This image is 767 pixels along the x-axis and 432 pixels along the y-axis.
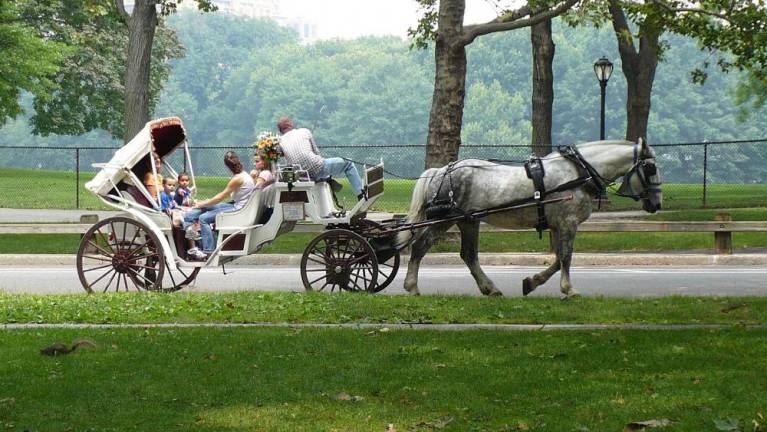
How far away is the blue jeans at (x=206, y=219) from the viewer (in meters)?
15.3

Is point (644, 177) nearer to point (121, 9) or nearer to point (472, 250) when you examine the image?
point (472, 250)

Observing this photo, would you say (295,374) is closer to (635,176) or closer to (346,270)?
(346,270)

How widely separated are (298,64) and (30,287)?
125m

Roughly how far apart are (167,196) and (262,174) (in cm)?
136

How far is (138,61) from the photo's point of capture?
27172 mm

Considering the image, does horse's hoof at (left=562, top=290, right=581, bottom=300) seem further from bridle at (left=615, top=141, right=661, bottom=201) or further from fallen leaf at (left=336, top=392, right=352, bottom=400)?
fallen leaf at (left=336, top=392, right=352, bottom=400)

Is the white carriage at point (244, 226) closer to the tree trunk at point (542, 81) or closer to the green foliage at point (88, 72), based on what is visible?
the tree trunk at point (542, 81)

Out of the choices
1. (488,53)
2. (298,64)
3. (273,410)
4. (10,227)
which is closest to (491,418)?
(273,410)

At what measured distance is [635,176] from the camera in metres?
14.8

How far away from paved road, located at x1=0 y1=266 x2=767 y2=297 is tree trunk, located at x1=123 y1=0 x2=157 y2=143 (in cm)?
708

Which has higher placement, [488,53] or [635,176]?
[488,53]

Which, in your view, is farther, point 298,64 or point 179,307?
point 298,64

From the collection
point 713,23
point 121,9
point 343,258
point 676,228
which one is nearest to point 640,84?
point 713,23

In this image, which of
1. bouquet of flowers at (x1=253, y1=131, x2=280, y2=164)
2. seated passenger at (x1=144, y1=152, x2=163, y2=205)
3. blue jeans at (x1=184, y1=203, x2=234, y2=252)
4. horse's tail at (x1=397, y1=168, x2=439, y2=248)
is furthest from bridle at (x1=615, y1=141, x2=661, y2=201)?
seated passenger at (x1=144, y1=152, x2=163, y2=205)
